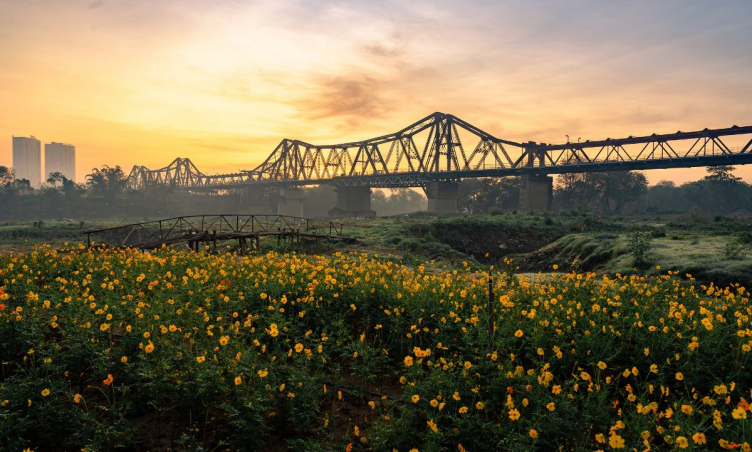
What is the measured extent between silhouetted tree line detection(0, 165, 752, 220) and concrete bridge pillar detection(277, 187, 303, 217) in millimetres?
5501

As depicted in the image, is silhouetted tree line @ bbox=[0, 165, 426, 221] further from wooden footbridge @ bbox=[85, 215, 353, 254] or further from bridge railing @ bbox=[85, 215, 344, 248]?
wooden footbridge @ bbox=[85, 215, 353, 254]

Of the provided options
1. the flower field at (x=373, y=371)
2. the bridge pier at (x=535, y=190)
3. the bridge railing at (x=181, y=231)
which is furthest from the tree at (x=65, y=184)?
the flower field at (x=373, y=371)

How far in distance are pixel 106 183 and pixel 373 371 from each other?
122603mm

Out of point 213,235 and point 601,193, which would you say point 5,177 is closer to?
point 213,235

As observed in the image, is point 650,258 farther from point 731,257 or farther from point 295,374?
point 295,374

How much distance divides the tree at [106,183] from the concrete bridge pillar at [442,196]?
7481 centimetres

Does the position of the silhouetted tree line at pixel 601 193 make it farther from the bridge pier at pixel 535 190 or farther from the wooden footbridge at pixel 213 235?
the wooden footbridge at pixel 213 235

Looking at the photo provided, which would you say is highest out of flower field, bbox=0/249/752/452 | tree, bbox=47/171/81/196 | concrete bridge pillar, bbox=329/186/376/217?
tree, bbox=47/171/81/196

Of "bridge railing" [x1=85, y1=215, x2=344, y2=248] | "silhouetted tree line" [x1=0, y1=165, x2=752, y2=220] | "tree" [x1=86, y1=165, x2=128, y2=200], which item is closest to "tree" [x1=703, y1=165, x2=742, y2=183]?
"silhouetted tree line" [x1=0, y1=165, x2=752, y2=220]

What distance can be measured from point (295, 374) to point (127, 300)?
12.2ft

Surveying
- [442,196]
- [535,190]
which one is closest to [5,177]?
[442,196]

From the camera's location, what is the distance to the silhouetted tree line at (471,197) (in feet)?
294

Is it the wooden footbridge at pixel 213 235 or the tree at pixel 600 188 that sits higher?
the tree at pixel 600 188

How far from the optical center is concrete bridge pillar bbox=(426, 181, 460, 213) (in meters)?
81.8
